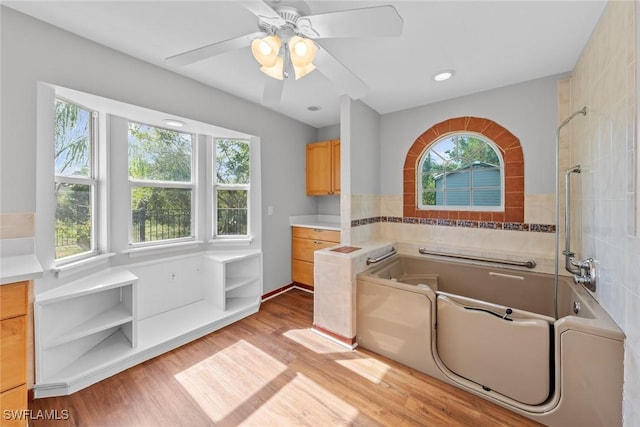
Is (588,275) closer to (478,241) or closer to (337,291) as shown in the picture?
(478,241)

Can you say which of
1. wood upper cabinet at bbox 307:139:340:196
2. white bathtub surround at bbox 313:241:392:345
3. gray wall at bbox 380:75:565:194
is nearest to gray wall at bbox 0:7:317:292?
wood upper cabinet at bbox 307:139:340:196

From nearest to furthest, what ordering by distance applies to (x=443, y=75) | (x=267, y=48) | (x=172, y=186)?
(x=267, y=48) < (x=443, y=75) < (x=172, y=186)

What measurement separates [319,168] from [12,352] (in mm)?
3076

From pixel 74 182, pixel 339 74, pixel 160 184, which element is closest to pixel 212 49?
pixel 339 74

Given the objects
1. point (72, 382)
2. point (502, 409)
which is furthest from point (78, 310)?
point (502, 409)

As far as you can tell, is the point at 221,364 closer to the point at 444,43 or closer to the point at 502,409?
the point at 502,409

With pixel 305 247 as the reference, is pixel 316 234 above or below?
above

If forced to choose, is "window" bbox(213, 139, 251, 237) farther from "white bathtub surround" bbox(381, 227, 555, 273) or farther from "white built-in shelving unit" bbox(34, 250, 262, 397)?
"white bathtub surround" bbox(381, 227, 555, 273)

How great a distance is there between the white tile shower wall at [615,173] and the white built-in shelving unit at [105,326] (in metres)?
2.77

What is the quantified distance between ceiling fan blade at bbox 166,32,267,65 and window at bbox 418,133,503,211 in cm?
229

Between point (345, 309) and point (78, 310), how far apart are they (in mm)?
2057

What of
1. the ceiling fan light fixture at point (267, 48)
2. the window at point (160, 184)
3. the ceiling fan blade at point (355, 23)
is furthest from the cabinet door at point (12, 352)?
the ceiling fan blade at point (355, 23)

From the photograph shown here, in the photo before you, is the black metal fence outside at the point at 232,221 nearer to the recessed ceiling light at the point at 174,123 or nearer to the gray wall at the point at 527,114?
the recessed ceiling light at the point at 174,123

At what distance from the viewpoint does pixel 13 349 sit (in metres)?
1.08
